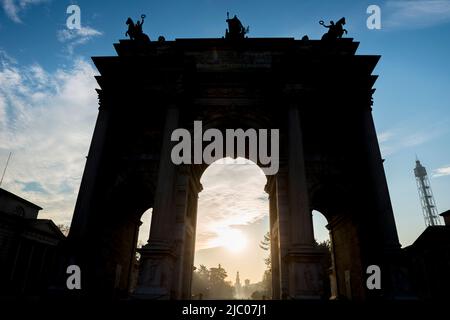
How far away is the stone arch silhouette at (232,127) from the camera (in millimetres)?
12375

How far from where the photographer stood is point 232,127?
54.0ft

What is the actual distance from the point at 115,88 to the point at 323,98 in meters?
11.3

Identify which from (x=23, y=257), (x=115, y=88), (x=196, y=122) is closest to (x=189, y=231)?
(x=196, y=122)

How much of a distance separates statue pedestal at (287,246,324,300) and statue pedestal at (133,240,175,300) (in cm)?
480

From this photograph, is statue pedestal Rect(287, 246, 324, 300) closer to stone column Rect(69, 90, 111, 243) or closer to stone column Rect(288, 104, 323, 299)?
stone column Rect(288, 104, 323, 299)

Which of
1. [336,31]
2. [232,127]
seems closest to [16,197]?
[232,127]

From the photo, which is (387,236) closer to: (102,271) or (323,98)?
(323,98)

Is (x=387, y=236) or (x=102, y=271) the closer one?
(x=387, y=236)

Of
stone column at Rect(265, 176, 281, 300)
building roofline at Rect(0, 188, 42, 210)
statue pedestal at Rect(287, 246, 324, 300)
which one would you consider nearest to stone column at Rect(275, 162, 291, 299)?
statue pedestal at Rect(287, 246, 324, 300)

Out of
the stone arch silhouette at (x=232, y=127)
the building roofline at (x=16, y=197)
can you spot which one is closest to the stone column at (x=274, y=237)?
the stone arch silhouette at (x=232, y=127)

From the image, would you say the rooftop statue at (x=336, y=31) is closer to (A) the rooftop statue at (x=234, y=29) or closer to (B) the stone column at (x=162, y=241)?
(A) the rooftop statue at (x=234, y=29)

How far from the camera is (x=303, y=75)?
1470cm
